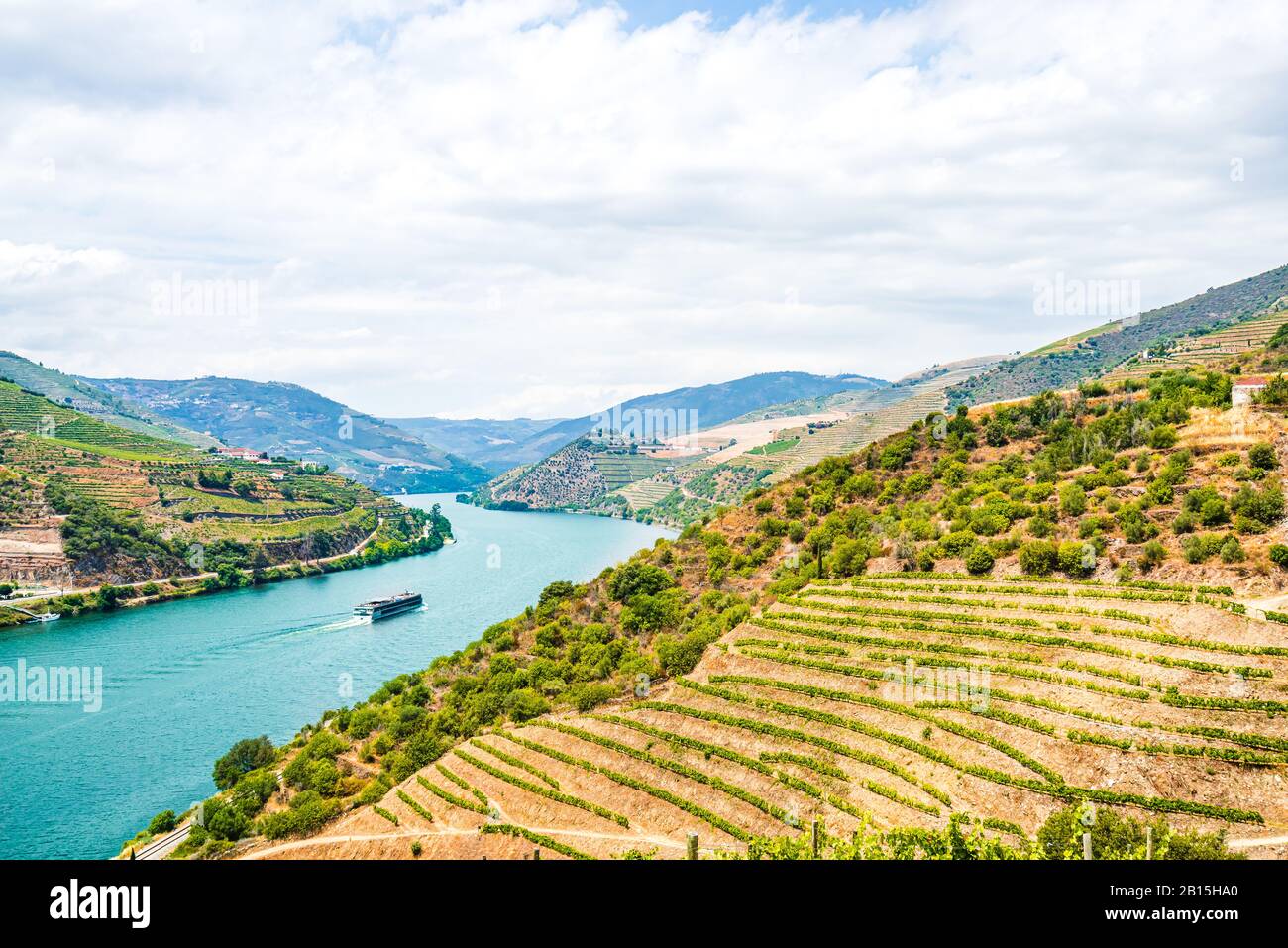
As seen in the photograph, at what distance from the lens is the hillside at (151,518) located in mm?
104125

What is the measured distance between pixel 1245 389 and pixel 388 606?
287 feet

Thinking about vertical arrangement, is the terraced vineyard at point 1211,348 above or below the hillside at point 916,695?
above

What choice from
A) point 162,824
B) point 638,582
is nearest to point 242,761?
point 162,824

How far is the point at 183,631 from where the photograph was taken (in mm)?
87875

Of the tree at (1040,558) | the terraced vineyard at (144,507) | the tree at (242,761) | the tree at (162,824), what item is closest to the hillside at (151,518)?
the terraced vineyard at (144,507)

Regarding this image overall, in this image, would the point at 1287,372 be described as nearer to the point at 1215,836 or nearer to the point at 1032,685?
the point at 1032,685

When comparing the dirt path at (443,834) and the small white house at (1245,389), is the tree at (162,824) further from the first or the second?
the small white house at (1245,389)

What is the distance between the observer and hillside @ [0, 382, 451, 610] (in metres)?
104

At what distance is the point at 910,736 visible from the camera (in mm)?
30922

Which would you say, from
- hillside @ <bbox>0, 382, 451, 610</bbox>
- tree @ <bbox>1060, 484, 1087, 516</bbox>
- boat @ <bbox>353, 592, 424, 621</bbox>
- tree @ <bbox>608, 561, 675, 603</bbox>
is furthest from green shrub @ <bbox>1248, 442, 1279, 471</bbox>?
hillside @ <bbox>0, 382, 451, 610</bbox>

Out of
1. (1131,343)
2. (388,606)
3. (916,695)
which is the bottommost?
(388,606)

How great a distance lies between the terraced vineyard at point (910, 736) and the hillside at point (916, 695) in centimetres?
11

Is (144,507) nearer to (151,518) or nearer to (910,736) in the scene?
(151,518)
